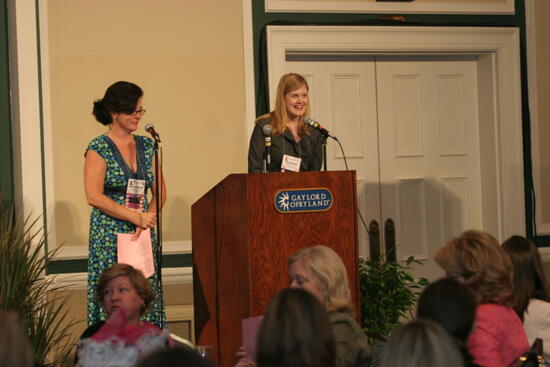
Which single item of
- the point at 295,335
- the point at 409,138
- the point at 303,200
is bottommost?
the point at 295,335

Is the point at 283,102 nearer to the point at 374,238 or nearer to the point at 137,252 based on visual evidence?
the point at 137,252

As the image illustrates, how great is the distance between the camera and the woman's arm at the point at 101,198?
14.1 ft

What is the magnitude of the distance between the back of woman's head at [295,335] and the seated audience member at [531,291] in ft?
5.19

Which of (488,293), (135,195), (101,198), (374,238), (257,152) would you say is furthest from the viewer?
(374,238)

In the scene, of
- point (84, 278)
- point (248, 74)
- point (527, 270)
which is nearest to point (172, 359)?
point (527, 270)

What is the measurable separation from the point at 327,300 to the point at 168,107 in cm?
321

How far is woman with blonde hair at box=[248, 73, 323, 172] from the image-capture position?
Result: 4.52 metres

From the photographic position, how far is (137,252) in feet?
14.3

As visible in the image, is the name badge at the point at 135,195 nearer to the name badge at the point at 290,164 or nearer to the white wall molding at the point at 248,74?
the name badge at the point at 290,164

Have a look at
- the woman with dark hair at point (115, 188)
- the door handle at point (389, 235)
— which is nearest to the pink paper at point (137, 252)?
the woman with dark hair at point (115, 188)

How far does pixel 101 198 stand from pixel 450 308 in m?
2.29

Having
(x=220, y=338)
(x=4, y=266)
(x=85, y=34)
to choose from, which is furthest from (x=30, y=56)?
(x=220, y=338)

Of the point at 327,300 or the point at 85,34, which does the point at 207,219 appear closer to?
the point at 327,300

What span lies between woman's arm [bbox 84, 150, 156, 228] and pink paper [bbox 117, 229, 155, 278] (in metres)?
0.08
